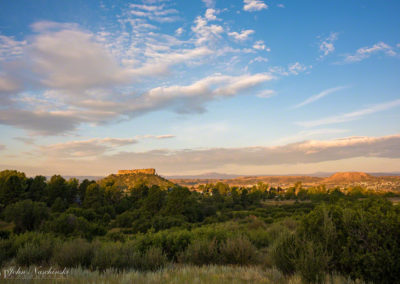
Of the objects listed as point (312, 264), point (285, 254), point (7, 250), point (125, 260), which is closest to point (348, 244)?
point (312, 264)

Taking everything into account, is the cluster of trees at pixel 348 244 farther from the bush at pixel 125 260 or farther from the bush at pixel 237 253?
the bush at pixel 125 260

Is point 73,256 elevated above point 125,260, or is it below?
above

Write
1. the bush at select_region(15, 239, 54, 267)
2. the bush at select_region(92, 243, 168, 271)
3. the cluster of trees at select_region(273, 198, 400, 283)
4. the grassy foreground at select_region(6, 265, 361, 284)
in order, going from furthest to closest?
1. the bush at select_region(15, 239, 54, 267)
2. the bush at select_region(92, 243, 168, 271)
3. the cluster of trees at select_region(273, 198, 400, 283)
4. the grassy foreground at select_region(6, 265, 361, 284)

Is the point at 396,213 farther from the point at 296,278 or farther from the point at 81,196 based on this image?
the point at 81,196

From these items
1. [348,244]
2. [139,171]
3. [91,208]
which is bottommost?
[91,208]

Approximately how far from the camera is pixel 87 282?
4281 millimetres

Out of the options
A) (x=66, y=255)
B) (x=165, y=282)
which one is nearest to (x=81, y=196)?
(x=66, y=255)

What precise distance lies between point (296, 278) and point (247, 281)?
974mm

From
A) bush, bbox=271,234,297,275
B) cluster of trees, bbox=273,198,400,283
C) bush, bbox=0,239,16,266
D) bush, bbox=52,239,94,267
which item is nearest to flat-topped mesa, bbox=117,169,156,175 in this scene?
bush, bbox=0,239,16,266

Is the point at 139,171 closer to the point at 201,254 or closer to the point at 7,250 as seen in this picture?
the point at 7,250

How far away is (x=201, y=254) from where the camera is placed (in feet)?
26.4

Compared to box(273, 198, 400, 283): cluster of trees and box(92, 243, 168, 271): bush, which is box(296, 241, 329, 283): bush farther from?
box(92, 243, 168, 271): bush

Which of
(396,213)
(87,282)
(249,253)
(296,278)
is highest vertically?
(396,213)

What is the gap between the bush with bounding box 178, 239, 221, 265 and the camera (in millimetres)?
7875
